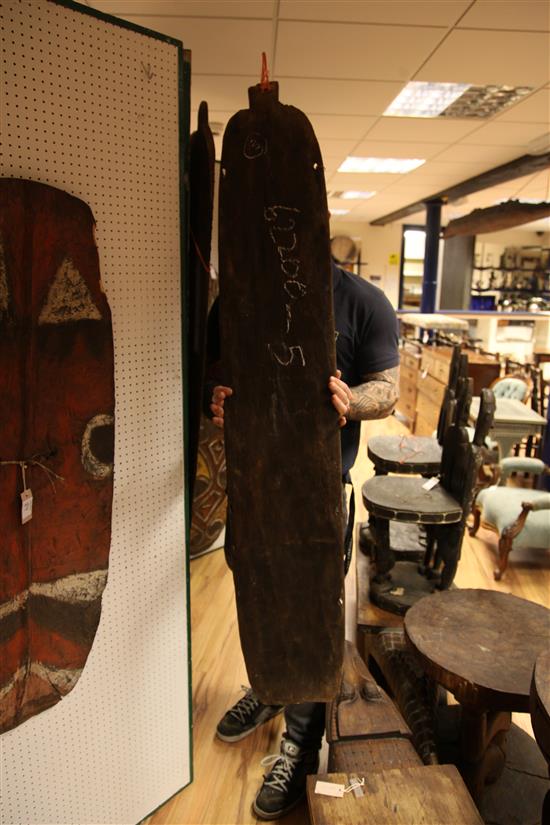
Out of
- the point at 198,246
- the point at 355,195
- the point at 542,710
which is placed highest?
the point at 355,195

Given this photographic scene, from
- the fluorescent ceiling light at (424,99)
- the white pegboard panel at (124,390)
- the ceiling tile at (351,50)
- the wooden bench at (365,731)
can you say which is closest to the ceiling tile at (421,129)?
the fluorescent ceiling light at (424,99)

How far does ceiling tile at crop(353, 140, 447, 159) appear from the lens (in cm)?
520

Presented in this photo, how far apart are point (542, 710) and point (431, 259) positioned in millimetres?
7709

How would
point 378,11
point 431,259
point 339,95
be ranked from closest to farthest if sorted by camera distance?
point 378,11 → point 339,95 → point 431,259

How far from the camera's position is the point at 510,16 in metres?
2.66

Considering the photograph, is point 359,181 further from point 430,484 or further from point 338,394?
point 338,394

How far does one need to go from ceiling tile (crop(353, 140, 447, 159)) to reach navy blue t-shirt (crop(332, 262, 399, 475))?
159 inches

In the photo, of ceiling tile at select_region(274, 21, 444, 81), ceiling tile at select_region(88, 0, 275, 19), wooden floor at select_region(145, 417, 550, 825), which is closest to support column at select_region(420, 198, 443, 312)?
ceiling tile at select_region(274, 21, 444, 81)

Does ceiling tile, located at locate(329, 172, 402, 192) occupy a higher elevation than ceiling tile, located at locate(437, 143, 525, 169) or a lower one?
higher

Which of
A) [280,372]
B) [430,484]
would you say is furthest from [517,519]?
[280,372]

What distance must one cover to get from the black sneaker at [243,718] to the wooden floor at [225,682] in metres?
0.03

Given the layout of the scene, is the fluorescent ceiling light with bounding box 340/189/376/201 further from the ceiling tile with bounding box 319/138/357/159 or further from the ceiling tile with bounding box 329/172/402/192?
the ceiling tile with bounding box 319/138/357/159

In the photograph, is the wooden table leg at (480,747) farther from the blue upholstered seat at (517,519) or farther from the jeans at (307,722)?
the blue upholstered seat at (517,519)

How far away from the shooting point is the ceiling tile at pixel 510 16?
2.55 m
